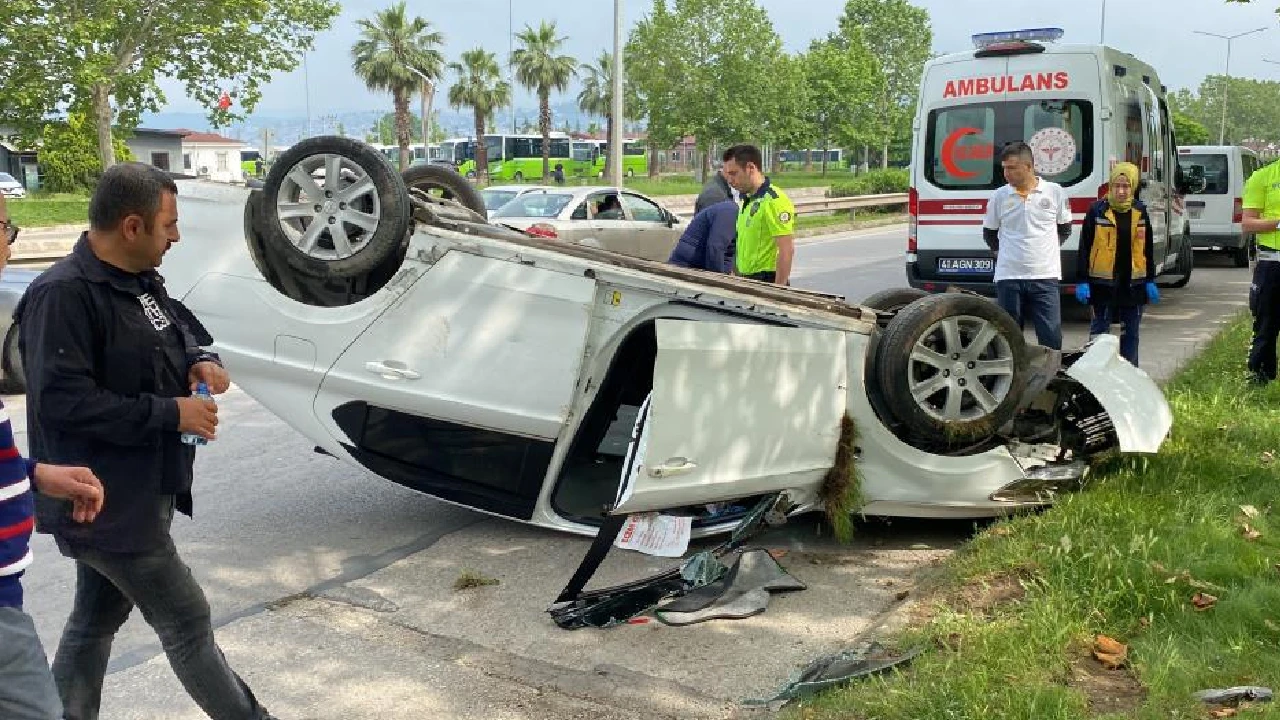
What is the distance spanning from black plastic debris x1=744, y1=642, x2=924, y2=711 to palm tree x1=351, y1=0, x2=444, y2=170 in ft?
210

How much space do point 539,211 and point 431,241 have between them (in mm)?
10511

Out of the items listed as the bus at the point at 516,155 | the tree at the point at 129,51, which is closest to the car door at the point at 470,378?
the tree at the point at 129,51

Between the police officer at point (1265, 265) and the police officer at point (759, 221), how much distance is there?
118 inches

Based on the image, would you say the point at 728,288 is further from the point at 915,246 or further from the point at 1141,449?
the point at 915,246

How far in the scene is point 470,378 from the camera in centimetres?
446

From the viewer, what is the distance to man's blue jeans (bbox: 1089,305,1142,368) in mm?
7672

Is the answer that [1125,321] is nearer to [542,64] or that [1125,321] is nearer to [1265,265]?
[1265,265]

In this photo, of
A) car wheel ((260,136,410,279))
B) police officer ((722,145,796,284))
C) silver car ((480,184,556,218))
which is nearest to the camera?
car wheel ((260,136,410,279))

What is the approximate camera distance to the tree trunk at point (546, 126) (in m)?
60.9

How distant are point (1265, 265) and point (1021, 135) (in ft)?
11.9

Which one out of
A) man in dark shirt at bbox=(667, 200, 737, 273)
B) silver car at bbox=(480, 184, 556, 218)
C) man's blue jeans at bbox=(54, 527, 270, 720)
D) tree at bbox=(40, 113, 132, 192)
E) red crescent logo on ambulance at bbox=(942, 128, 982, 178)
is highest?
tree at bbox=(40, 113, 132, 192)

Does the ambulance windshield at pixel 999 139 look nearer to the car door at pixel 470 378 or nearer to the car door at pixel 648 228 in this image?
the car door at pixel 648 228

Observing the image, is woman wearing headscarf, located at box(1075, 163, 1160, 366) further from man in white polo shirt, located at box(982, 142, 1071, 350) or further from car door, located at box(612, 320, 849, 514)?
car door, located at box(612, 320, 849, 514)

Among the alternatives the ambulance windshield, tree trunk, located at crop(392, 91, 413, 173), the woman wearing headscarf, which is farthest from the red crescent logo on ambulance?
tree trunk, located at crop(392, 91, 413, 173)
